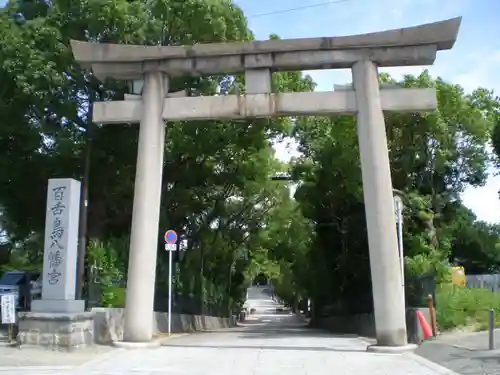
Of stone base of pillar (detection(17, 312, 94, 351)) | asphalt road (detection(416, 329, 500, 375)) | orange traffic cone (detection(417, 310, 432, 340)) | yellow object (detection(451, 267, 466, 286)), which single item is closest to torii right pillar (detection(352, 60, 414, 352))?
asphalt road (detection(416, 329, 500, 375))

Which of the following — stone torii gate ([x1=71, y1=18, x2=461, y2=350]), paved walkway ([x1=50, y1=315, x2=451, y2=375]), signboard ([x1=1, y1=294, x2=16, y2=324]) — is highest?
stone torii gate ([x1=71, y1=18, x2=461, y2=350])

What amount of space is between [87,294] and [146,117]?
6275mm

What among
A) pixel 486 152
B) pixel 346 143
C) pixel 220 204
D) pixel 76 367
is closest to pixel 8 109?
pixel 76 367

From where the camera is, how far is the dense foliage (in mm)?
16719

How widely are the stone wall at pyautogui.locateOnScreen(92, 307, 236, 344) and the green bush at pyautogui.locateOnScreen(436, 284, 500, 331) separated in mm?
7473

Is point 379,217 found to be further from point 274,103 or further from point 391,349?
point 274,103

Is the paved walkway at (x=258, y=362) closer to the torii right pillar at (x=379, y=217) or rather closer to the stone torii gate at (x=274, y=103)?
the torii right pillar at (x=379, y=217)

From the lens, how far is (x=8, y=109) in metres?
16.8

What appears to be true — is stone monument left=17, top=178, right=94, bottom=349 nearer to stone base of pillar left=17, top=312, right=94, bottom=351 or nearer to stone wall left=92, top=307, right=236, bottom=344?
stone base of pillar left=17, top=312, right=94, bottom=351

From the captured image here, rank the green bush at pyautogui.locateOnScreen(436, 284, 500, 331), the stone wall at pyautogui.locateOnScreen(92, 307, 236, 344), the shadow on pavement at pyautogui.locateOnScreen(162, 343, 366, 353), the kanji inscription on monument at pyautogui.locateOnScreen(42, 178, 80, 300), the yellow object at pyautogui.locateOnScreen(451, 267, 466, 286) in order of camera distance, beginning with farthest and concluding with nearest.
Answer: the yellow object at pyautogui.locateOnScreen(451, 267, 466, 286) → the green bush at pyautogui.locateOnScreen(436, 284, 500, 331) → the stone wall at pyautogui.locateOnScreen(92, 307, 236, 344) → the shadow on pavement at pyautogui.locateOnScreen(162, 343, 366, 353) → the kanji inscription on monument at pyautogui.locateOnScreen(42, 178, 80, 300)

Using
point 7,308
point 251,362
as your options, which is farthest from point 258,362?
point 7,308

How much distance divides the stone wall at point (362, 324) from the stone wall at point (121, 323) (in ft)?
21.7

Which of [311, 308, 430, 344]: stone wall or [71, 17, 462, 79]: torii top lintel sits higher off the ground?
[71, 17, 462, 79]: torii top lintel

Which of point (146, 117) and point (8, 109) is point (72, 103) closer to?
point (8, 109)
